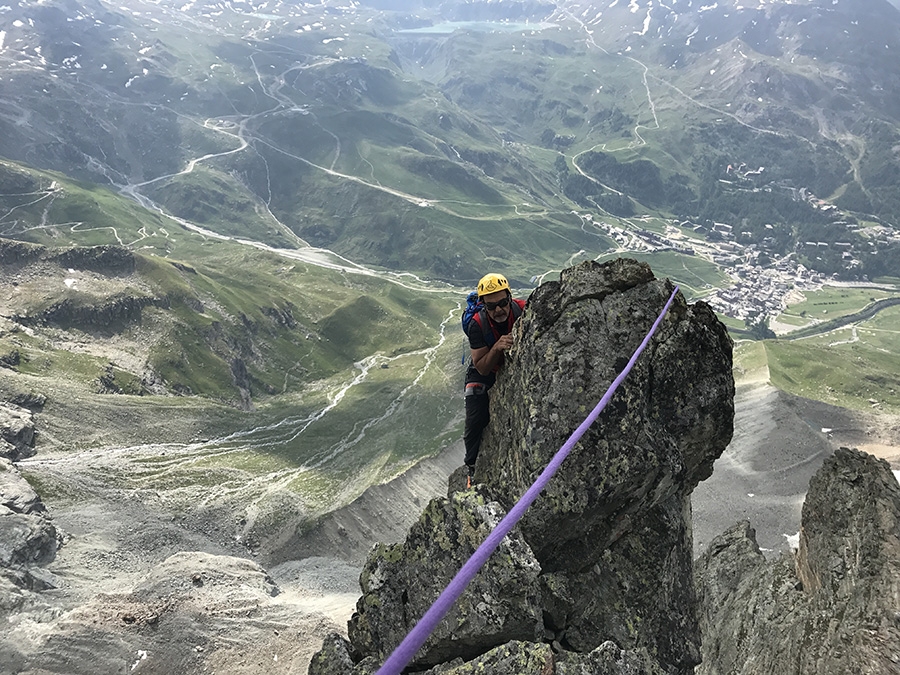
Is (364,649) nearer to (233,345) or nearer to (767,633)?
(767,633)

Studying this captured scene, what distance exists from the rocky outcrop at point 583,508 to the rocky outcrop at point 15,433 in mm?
87371

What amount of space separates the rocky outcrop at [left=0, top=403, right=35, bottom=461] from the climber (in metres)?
86.0

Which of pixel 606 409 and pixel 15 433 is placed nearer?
pixel 606 409

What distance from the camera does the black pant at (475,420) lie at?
2025cm

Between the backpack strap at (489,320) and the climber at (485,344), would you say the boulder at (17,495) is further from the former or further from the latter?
the backpack strap at (489,320)

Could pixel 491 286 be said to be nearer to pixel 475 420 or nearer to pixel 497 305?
pixel 497 305

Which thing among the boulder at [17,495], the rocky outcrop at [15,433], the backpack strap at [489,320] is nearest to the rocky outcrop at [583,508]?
the backpack strap at [489,320]

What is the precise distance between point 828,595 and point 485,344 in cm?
1795

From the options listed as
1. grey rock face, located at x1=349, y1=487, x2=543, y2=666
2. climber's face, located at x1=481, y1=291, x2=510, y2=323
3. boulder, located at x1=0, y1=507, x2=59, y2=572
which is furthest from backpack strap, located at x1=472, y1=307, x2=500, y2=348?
boulder, located at x1=0, y1=507, x2=59, y2=572

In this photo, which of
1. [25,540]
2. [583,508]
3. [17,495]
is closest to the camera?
Answer: [583,508]

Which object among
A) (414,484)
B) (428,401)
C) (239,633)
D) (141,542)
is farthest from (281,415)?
(239,633)

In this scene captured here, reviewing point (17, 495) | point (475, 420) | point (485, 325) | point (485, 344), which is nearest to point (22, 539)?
point (17, 495)

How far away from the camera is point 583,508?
52.0 feet

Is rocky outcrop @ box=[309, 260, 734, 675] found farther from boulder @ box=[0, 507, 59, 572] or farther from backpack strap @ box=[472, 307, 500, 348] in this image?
boulder @ box=[0, 507, 59, 572]
